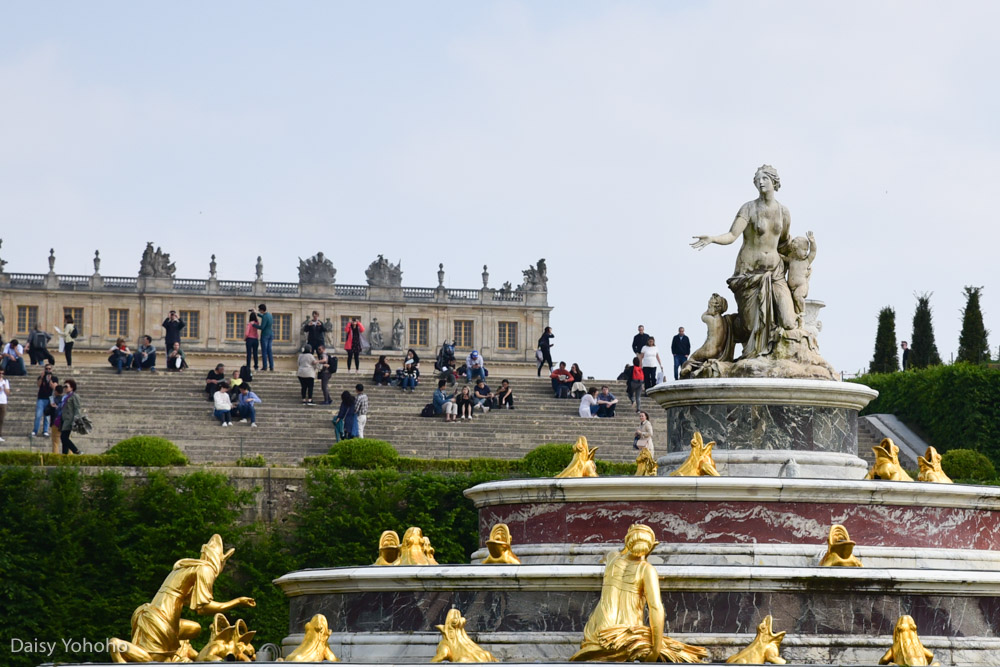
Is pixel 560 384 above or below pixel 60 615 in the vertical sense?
above

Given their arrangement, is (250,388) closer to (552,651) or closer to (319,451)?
(319,451)

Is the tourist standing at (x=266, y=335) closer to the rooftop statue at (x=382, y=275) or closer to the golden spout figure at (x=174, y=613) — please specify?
the golden spout figure at (x=174, y=613)

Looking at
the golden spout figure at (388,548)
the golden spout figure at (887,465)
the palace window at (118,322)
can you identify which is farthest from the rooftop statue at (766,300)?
the palace window at (118,322)

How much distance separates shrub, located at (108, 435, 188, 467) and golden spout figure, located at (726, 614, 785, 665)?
41.8 feet

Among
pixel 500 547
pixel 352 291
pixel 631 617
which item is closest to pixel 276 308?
pixel 352 291

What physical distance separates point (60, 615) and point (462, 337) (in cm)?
5069

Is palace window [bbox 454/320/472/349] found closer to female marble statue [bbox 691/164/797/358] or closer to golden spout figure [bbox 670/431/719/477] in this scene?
female marble statue [bbox 691/164/797/358]

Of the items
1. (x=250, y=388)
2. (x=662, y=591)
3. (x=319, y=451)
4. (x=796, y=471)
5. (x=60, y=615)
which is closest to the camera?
(x=662, y=591)

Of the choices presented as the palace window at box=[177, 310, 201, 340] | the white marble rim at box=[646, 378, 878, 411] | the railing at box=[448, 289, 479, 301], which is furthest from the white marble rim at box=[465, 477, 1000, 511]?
the railing at box=[448, 289, 479, 301]

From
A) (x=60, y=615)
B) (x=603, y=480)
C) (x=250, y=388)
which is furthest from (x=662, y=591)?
(x=250, y=388)

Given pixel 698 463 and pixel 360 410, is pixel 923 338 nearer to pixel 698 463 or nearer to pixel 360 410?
pixel 360 410

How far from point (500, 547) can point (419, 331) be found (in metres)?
58.4

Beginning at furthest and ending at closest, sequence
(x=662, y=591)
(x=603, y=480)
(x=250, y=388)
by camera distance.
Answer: (x=250, y=388)
(x=603, y=480)
(x=662, y=591)

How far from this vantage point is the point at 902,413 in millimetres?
31391
